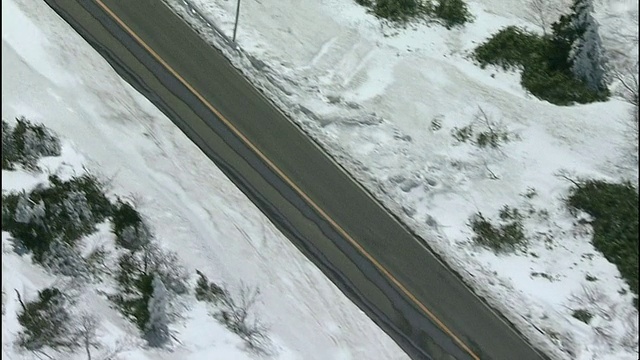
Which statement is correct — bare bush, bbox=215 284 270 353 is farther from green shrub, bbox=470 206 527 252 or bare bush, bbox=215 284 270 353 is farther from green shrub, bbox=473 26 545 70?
green shrub, bbox=473 26 545 70

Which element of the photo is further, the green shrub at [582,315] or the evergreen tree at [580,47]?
the evergreen tree at [580,47]

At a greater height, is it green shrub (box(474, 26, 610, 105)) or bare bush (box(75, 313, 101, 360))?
green shrub (box(474, 26, 610, 105))

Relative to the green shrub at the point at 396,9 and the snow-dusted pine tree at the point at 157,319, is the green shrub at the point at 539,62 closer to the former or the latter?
the green shrub at the point at 396,9

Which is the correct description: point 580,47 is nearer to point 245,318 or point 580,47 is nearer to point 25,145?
point 245,318

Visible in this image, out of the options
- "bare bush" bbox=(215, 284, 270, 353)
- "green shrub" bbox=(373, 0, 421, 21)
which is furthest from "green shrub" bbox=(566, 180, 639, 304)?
"bare bush" bbox=(215, 284, 270, 353)

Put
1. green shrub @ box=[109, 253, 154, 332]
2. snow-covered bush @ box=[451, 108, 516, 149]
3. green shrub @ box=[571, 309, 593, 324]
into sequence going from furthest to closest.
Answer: snow-covered bush @ box=[451, 108, 516, 149] → green shrub @ box=[571, 309, 593, 324] → green shrub @ box=[109, 253, 154, 332]

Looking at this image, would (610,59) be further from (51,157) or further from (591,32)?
(51,157)

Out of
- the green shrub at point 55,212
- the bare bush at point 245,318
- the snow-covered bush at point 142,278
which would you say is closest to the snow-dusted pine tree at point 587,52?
the bare bush at point 245,318

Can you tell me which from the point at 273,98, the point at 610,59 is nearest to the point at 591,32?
the point at 610,59
